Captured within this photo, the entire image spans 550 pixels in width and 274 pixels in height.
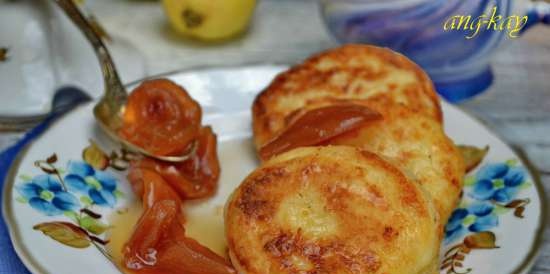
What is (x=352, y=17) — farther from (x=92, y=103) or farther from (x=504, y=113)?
(x=92, y=103)

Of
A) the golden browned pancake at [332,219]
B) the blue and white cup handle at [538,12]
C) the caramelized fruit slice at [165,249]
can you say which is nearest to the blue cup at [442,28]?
the blue and white cup handle at [538,12]

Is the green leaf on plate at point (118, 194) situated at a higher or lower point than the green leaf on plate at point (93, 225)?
lower

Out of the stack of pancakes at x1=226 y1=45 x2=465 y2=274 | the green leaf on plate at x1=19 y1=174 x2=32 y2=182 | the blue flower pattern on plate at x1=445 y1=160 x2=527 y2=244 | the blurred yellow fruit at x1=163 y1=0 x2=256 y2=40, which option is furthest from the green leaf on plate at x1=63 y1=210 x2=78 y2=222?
the blurred yellow fruit at x1=163 y1=0 x2=256 y2=40

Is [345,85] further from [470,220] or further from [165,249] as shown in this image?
[165,249]

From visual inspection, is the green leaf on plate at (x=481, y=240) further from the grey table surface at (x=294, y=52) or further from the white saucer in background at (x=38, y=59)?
the white saucer in background at (x=38, y=59)

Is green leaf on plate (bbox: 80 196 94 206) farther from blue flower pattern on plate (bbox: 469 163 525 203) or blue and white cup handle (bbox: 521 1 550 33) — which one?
blue and white cup handle (bbox: 521 1 550 33)

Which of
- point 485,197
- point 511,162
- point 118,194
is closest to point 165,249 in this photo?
point 118,194
